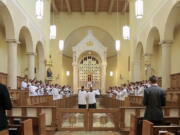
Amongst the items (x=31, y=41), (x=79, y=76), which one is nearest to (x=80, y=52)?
(x=79, y=76)

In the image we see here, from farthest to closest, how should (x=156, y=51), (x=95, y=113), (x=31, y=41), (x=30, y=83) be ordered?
(x=156, y=51) < (x=31, y=41) < (x=30, y=83) < (x=95, y=113)

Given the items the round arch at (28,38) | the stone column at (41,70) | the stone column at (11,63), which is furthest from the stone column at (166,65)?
the stone column at (41,70)

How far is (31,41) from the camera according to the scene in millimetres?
21672

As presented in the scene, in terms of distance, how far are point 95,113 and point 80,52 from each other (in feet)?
78.7

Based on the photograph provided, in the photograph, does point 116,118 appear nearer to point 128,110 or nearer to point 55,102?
point 128,110

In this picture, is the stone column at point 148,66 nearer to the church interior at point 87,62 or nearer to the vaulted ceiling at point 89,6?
the church interior at point 87,62

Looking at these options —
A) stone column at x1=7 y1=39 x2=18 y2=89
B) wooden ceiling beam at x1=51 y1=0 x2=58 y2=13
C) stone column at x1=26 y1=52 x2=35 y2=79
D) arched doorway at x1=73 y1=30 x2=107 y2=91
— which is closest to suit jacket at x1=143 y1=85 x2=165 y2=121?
stone column at x1=7 y1=39 x2=18 y2=89

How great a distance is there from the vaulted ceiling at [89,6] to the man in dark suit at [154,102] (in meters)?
24.8

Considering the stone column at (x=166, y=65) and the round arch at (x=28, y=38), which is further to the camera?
the round arch at (x=28, y=38)

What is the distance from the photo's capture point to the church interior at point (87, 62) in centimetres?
1016

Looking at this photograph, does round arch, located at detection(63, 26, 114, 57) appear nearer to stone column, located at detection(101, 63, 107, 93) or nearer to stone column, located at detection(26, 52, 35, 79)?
stone column, located at detection(101, 63, 107, 93)

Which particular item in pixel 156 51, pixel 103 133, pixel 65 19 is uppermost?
pixel 65 19

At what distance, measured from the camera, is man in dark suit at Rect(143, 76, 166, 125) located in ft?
21.1

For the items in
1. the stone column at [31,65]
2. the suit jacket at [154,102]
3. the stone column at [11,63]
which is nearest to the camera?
the suit jacket at [154,102]
